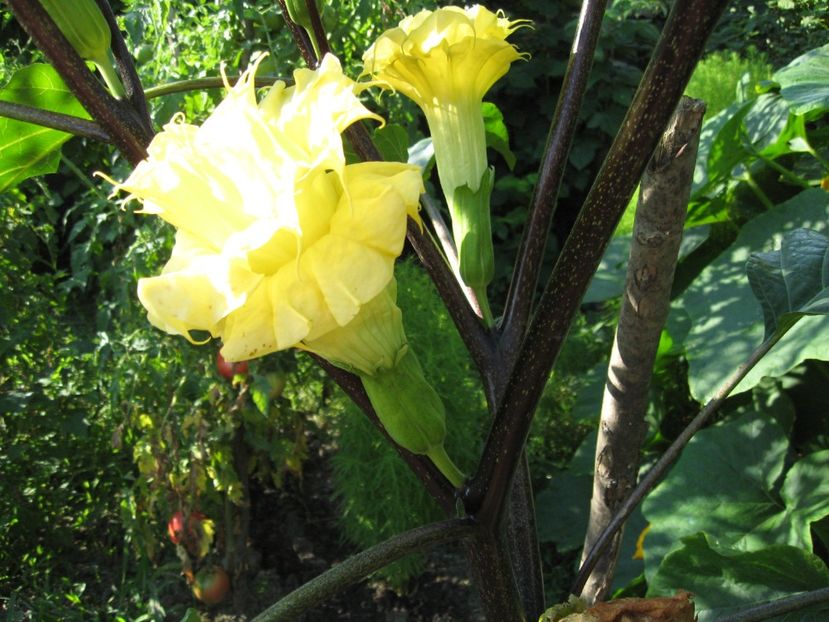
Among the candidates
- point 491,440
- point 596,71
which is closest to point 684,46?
point 491,440

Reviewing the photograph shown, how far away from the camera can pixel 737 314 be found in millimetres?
1389

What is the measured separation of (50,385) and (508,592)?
150 cm

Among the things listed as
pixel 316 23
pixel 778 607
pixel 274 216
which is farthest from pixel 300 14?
pixel 778 607

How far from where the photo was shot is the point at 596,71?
3.23m

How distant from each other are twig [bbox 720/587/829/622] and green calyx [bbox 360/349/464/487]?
0.19m

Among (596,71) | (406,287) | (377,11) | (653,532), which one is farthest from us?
(596,71)

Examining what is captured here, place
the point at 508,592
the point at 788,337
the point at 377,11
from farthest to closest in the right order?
1. the point at 377,11
2. the point at 788,337
3. the point at 508,592

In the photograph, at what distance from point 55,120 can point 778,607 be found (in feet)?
1.54

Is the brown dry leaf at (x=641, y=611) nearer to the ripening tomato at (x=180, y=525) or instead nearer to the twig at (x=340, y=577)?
the twig at (x=340, y=577)

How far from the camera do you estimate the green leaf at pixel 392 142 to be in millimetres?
643

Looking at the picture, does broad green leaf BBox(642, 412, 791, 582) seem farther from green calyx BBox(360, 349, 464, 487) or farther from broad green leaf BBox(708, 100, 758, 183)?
green calyx BBox(360, 349, 464, 487)

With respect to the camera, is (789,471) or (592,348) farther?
(592,348)

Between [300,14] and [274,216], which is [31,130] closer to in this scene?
[300,14]

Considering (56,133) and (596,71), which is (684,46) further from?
(596,71)
